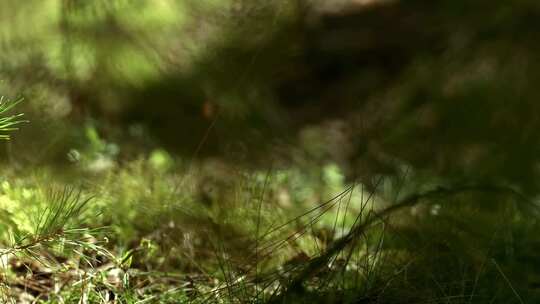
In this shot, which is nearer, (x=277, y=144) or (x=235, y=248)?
(x=235, y=248)

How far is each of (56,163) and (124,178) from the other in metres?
0.19

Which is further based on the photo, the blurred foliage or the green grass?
the blurred foliage

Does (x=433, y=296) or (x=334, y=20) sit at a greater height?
(x=334, y=20)

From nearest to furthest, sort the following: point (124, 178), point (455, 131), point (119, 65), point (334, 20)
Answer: point (124, 178)
point (119, 65)
point (455, 131)
point (334, 20)

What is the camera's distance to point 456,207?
1.81m

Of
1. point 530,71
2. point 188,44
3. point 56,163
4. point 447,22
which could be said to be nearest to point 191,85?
point 188,44

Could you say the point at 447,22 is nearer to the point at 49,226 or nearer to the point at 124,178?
the point at 124,178

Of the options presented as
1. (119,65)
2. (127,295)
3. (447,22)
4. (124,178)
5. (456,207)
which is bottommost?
(127,295)

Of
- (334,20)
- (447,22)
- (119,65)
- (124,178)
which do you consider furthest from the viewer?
(334,20)

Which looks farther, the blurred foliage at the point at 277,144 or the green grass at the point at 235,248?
the blurred foliage at the point at 277,144

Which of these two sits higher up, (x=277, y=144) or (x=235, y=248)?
(x=277, y=144)

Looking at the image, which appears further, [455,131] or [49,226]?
[455,131]

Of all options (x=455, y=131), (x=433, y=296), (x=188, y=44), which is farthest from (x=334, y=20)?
(x=433, y=296)

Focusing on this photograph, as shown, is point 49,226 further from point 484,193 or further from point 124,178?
point 484,193
